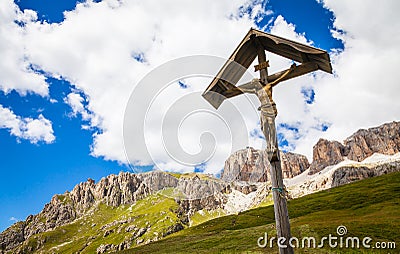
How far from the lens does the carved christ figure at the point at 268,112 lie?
8.84m

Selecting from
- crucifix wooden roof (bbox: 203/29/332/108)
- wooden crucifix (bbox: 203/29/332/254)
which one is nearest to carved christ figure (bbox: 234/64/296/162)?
wooden crucifix (bbox: 203/29/332/254)

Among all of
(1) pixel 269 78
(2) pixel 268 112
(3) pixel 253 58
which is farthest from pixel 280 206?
(3) pixel 253 58

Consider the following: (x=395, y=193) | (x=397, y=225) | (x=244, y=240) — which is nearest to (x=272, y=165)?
(x=244, y=240)

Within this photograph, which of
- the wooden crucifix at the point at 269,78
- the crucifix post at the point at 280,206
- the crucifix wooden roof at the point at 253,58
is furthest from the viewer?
the crucifix wooden roof at the point at 253,58

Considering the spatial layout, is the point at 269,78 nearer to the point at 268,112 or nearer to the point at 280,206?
the point at 268,112

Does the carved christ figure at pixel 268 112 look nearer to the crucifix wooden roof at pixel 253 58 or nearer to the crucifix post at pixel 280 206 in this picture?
the crucifix post at pixel 280 206

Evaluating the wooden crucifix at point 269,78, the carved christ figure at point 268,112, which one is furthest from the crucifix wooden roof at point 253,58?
the carved christ figure at point 268,112

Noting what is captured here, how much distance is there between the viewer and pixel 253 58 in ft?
34.1

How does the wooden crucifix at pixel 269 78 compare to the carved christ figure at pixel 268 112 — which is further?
the carved christ figure at pixel 268 112

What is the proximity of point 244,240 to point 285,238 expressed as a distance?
3744 centimetres

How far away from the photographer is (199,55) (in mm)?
8398

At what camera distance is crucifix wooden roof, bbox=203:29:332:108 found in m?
9.08

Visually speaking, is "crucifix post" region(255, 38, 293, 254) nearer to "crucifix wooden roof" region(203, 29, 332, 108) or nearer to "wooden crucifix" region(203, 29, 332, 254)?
"wooden crucifix" region(203, 29, 332, 254)

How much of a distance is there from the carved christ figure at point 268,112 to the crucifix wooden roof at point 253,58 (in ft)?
1.13
